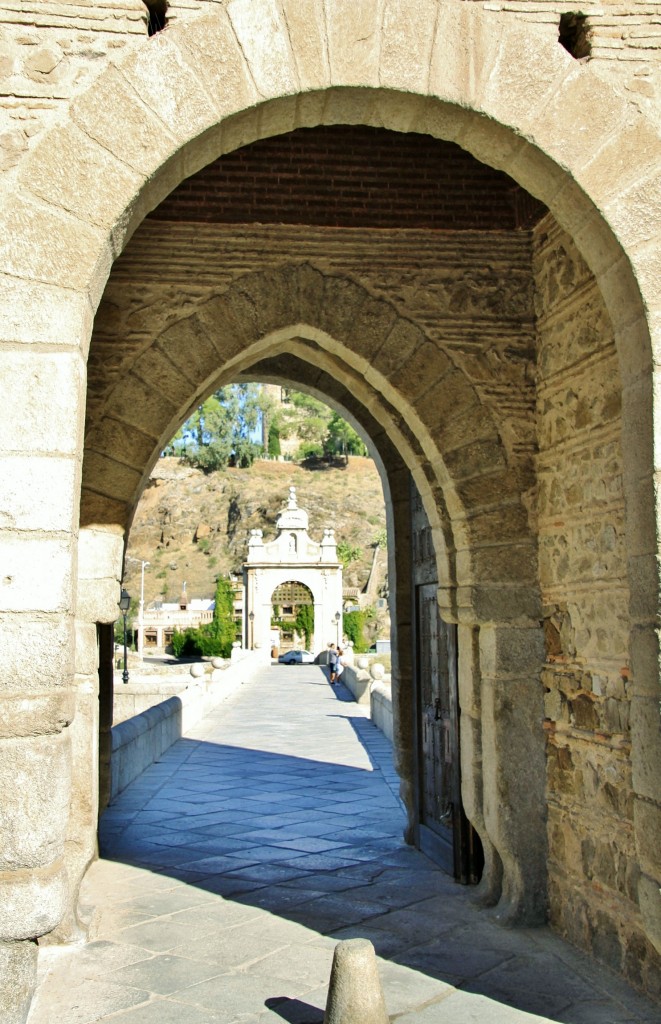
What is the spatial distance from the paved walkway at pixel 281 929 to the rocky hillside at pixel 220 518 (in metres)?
55.4

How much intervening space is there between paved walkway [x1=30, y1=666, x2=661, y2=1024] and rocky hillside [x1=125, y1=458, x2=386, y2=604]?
55.4 metres

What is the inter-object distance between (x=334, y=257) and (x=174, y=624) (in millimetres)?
51124

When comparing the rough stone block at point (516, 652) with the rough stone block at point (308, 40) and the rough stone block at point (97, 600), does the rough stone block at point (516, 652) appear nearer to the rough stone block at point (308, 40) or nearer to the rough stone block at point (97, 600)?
the rough stone block at point (97, 600)

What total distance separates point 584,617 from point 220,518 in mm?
67593

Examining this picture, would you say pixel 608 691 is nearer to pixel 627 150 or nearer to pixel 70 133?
pixel 627 150

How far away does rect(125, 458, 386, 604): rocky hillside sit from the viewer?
67.8 meters

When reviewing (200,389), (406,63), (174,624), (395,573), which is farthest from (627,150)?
(174,624)

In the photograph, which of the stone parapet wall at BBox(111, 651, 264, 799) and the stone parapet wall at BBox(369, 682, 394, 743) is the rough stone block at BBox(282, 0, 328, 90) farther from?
the stone parapet wall at BBox(369, 682, 394, 743)

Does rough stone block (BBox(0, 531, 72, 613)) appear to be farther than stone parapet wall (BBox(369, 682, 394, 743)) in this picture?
No

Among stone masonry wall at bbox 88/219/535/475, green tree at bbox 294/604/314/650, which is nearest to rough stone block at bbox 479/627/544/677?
stone masonry wall at bbox 88/219/535/475

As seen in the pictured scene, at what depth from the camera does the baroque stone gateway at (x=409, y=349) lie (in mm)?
3219

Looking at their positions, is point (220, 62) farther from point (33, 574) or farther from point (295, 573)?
point (295, 573)

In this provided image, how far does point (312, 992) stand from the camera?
13.2 ft

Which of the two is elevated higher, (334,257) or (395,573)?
(334,257)
